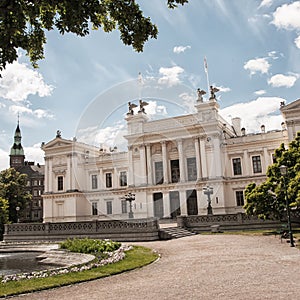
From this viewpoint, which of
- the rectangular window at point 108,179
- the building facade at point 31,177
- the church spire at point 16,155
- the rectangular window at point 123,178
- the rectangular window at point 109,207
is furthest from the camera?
the church spire at point 16,155

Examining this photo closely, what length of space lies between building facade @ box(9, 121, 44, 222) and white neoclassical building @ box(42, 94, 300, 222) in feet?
105

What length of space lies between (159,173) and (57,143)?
52.7 ft

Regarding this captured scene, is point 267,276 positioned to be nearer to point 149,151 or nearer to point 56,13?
point 56,13

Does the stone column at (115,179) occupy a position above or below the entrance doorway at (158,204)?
above

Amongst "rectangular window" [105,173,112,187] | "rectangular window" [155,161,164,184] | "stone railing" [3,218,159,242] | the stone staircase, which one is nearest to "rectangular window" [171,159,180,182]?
"rectangular window" [155,161,164,184]

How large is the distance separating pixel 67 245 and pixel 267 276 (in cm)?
1007

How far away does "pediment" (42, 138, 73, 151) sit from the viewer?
50.7 metres

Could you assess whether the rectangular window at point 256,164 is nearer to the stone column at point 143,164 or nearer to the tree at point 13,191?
the stone column at point 143,164

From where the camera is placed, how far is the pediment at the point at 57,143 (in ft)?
166

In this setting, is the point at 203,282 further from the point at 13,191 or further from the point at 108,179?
the point at 13,191

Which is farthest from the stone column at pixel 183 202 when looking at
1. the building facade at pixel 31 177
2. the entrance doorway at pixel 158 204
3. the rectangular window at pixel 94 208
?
the building facade at pixel 31 177

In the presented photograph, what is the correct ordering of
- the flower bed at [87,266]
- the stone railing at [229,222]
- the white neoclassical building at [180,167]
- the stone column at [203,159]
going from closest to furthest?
1. the flower bed at [87,266]
2. the stone railing at [229,222]
3. the white neoclassical building at [180,167]
4. the stone column at [203,159]

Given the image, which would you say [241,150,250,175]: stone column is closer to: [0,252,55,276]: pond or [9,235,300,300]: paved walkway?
[9,235,300,300]: paved walkway

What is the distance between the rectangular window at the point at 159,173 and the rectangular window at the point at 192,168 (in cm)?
335
